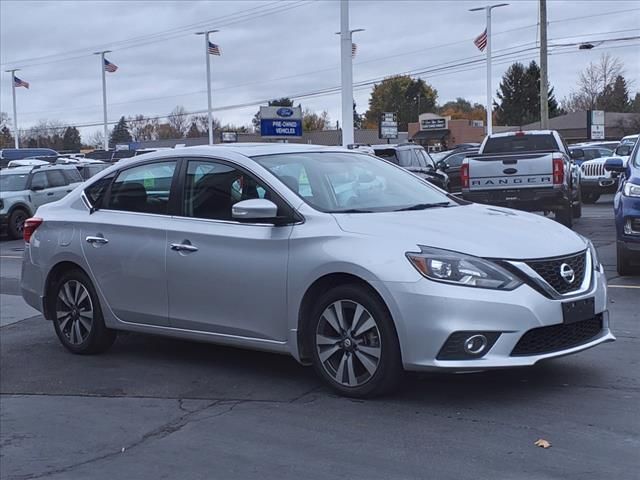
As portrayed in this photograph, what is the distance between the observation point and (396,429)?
5359 mm

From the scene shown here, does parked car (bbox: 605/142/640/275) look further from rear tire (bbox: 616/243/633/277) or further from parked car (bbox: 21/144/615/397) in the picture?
parked car (bbox: 21/144/615/397)

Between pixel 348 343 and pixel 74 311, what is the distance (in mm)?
2951

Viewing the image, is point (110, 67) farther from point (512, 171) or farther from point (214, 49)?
point (512, 171)

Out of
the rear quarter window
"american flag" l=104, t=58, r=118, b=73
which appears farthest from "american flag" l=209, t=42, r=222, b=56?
the rear quarter window

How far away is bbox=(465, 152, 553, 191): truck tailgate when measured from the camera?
53.0ft

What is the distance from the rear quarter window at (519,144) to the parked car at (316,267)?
12.2 metres

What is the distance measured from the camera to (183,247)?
22.2 feet

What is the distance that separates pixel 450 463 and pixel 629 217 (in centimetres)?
635

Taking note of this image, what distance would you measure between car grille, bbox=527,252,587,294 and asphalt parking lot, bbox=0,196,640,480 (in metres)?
0.73

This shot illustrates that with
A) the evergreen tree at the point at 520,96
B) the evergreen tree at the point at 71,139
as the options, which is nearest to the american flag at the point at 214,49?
the evergreen tree at the point at 520,96

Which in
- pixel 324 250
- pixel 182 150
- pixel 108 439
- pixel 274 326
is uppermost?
pixel 182 150

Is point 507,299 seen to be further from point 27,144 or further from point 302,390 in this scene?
point 27,144

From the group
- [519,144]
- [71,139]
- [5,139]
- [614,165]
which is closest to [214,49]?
[519,144]

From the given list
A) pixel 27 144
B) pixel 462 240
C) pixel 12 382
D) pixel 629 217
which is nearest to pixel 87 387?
pixel 12 382
